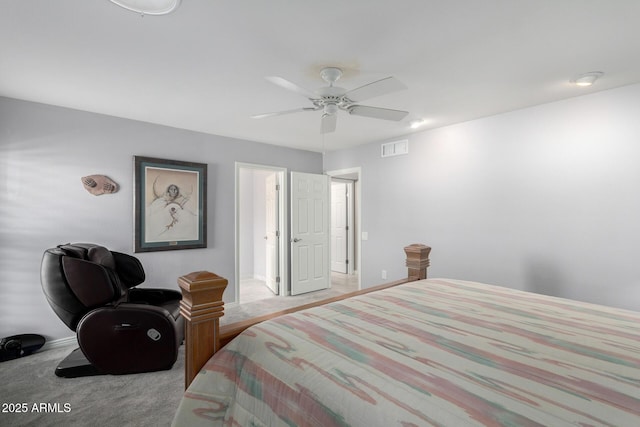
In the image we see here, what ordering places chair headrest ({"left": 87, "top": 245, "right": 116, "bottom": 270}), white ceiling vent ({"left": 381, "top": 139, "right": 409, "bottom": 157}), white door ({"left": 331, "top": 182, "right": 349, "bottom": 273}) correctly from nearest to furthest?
1. chair headrest ({"left": 87, "top": 245, "right": 116, "bottom": 270})
2. white ceiling vent ({"left": 381, "top": 139, "right": 409, "bottom": 157})
3. white door ({"left": 331, "top": 182, "right": 349, "bottom": 273})

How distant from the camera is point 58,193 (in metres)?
3.02

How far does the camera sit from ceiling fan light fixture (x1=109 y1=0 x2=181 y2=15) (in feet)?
4.91

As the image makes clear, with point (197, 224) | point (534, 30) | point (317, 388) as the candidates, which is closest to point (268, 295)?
point (197, 224)

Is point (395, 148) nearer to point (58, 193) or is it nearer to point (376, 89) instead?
point (376, 89)

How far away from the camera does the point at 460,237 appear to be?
3613 millimetres

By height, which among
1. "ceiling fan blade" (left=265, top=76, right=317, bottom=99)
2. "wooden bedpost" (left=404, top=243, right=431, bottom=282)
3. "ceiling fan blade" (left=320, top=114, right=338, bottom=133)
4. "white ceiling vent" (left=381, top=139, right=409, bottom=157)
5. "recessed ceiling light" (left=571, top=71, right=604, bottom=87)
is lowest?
"wooden bedpost" (left=404, top=243, right=431, bottom=282)

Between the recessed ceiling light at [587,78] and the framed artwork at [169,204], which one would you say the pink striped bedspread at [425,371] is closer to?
the recessed ceiling light at [587,78]

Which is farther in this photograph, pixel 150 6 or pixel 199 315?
pixel 150 6

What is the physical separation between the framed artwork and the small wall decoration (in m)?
0.25

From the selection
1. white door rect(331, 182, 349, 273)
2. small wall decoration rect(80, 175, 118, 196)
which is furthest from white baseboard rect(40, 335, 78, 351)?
white door rect(331, 182, 349, 273)

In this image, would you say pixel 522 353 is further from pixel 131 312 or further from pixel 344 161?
pixel 344 161

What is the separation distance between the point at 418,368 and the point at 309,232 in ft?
13.1

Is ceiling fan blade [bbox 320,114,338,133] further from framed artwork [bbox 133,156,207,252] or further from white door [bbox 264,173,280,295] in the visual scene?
white door [bbox 264,173,280,295]

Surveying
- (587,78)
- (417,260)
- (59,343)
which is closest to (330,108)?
(417,260)
